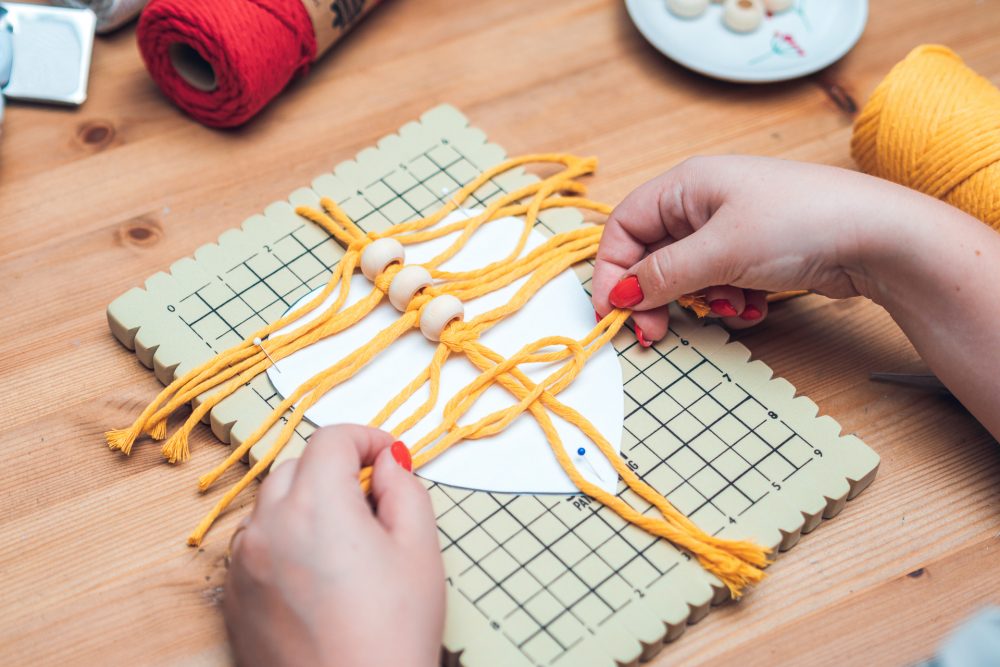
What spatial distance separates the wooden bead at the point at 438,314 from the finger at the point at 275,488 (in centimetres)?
15

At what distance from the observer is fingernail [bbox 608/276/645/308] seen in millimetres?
702

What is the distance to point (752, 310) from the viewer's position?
726mm

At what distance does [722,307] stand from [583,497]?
19 centimetres

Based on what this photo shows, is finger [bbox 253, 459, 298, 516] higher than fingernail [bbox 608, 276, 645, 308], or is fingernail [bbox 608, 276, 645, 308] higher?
fingernail [bbox 608, 276, 645, 308]

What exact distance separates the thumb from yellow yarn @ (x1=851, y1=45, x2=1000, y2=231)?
0.72 feet

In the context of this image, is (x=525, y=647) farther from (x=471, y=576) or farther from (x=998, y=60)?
(x=998, y=60)

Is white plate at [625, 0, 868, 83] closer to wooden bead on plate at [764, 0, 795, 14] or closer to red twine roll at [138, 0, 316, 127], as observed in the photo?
wooden bead on plate at [764, 0, 795, 14]

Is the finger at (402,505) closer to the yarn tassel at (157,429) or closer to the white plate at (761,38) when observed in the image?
the yarn tassel at (157,429)

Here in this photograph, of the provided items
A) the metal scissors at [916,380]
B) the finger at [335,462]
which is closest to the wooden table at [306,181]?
the metal scissors at [916,380]

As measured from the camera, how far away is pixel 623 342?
0.72 meters

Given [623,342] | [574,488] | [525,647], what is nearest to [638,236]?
[623,342]

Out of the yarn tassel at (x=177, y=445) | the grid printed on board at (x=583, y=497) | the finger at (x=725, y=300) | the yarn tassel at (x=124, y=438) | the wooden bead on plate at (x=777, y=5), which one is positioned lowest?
the yarn tassel at (x=124, y=438)

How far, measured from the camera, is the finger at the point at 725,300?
71cm

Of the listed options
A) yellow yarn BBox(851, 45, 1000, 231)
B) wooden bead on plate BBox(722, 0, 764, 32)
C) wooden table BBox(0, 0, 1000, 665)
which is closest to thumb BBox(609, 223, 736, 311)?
wooden table BBox(0, 0, 1000, 665)
